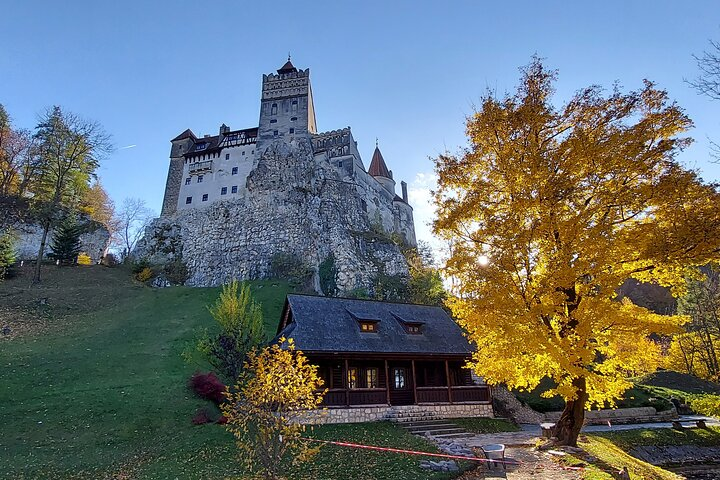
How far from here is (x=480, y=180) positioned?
1308 centimetres

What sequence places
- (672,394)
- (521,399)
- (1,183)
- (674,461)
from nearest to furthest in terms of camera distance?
(674,461), (521,399), (672,394), (1,183)

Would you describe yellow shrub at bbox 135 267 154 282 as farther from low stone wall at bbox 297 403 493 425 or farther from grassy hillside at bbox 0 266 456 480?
low stone wall at bbox 297 403 493 425

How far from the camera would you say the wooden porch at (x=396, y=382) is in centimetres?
1884

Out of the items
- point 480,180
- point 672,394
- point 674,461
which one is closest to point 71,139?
point 480,180

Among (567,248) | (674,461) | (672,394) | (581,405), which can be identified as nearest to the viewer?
(567,248)

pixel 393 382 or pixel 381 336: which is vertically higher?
pixel 381 336

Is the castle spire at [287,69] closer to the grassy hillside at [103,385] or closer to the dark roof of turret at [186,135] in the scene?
the dark roof of turret at [186,135]

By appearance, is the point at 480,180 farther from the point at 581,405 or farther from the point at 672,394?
the point at 672,394

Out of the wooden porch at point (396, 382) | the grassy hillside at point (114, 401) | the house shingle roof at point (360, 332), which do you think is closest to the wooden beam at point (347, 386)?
the wooden porch at point (396, 382)

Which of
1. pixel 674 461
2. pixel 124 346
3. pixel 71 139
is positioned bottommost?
pixel 674 461

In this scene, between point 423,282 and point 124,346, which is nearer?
point 124,346

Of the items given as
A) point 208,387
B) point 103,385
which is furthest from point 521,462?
point 103,385

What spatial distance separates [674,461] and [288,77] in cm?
5631

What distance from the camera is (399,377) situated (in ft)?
68.8
